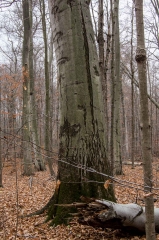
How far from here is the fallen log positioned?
277 cm

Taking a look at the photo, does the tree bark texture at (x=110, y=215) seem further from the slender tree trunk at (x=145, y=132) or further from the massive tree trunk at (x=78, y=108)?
the slender tree trunk at (x=145, y=132)

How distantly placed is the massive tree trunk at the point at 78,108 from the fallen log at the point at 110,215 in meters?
0.61

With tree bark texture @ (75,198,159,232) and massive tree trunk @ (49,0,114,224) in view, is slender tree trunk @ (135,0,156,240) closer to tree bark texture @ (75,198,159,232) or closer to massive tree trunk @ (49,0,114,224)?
tree bark texture @ (75,198,159,232)

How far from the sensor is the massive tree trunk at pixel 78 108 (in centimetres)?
353

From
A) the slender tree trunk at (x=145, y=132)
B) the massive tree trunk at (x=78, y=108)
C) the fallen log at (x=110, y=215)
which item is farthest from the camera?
the massive tree trunk at (x=78, y=108)

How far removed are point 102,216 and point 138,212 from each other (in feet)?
1.68

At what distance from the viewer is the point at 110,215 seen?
9.06ft

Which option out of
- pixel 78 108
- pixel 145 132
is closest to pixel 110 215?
pixel 145 132

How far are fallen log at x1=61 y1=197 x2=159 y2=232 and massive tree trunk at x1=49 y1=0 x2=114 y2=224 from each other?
0.61 meters

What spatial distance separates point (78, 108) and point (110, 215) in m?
1.64

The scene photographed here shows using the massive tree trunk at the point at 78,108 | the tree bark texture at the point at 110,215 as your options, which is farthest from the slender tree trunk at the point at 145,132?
the massive tree trunk at the point at 78,108

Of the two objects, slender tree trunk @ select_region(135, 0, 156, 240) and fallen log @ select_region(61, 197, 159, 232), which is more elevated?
slender tree trunk @ select_region(135, 0, 156, 240)

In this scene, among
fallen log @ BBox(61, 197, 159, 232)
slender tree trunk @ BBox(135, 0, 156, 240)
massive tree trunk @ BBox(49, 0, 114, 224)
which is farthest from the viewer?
massive tree trunk @ BBox(49, 0, 114, 224)

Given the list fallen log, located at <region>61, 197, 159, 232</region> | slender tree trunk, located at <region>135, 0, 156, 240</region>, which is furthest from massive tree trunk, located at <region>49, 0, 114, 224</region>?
slender tree trunk, located at <region>135, 0, 156, 240</region>
